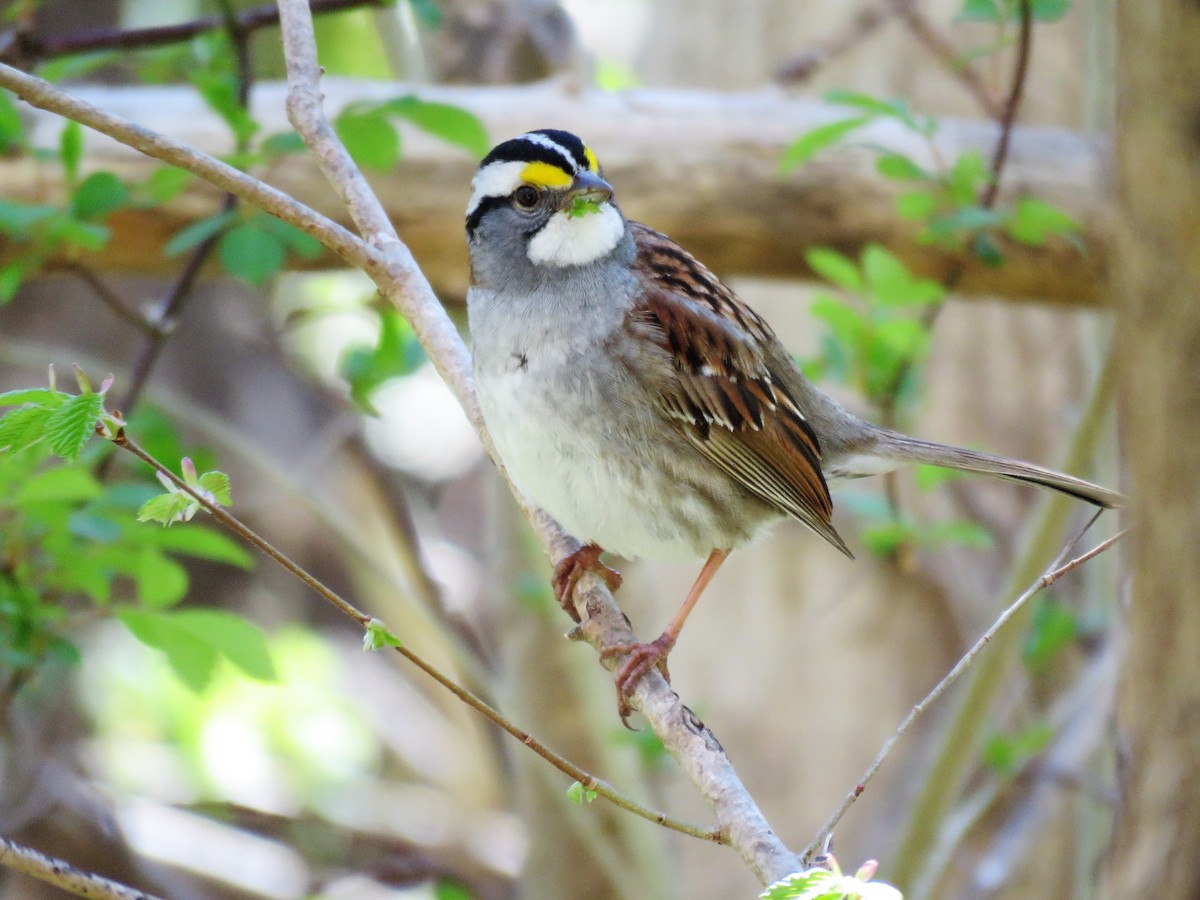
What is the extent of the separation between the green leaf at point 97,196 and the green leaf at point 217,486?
4.51ft

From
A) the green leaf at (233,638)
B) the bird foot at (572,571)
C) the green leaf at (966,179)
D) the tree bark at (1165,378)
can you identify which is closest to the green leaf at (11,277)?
the green leaf at (233,638)

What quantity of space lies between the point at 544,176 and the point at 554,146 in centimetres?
7

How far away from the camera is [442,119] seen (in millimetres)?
2754

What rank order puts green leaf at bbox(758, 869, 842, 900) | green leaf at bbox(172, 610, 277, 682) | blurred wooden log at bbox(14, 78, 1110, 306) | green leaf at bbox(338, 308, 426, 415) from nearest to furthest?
green leaf at bbox(758, 869, 842, 900)
green leaf at bbox(172, 610, 277, 682)
green leaf at bbox(338, 308, 426, 415)
blurred wooden log at bbox(14, 78, 1110, 306)

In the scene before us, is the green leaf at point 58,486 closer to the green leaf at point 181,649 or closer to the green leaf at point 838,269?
the green leaf at point 181,649

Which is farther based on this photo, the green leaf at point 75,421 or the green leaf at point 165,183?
the green leaf at point 165,183

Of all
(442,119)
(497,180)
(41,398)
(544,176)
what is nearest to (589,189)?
(544,176)

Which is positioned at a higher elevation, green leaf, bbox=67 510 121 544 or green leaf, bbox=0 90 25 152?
green leaf, bbox=0 90 25 152

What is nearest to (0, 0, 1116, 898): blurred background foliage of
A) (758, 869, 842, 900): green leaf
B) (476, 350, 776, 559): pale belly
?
(476, 350, 776, 559): pale belly

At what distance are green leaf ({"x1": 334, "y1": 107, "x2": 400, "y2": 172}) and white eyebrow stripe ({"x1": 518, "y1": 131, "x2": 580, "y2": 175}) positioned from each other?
312 millimetres

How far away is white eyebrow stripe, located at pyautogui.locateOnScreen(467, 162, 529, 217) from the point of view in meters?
2.66

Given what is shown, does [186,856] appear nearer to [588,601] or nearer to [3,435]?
[588,601]

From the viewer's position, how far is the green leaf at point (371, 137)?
2.77m

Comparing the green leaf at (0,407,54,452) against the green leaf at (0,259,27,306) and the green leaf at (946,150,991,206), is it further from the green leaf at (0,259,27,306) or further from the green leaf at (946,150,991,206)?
the green leaf at (946,150,991,206)
